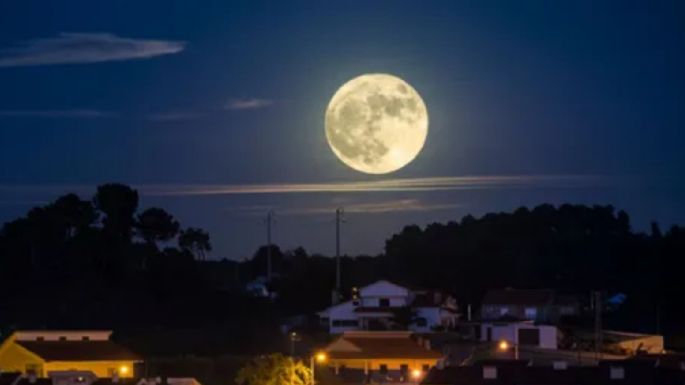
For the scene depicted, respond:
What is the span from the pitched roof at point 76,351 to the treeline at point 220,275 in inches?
283

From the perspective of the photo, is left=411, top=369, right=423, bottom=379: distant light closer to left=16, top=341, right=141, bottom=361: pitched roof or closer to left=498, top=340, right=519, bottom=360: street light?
left=498, top=340, right=519, bottom=360: street light

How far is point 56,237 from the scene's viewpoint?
5484cm

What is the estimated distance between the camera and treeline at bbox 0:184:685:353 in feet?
165

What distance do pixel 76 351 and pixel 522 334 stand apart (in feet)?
44.2

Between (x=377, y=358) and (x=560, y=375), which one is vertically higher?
(x=377, y=358)

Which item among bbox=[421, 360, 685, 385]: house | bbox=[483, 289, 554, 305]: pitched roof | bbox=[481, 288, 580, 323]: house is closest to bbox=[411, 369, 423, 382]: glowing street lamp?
bbox=[421, 360, 685, 385]: house

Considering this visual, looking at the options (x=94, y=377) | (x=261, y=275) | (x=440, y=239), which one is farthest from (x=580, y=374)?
(x=261, y=275)

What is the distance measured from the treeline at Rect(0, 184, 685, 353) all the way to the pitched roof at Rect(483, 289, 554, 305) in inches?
69.4

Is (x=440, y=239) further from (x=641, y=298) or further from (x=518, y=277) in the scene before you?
(x=641, y=298)

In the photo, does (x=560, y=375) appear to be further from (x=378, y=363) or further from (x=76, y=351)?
(x=76, y=351)

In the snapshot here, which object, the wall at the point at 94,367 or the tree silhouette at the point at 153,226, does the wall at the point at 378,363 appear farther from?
the tree silhouette at the point at 153,226

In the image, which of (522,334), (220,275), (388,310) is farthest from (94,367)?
(220,275)

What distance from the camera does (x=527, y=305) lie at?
52562mm

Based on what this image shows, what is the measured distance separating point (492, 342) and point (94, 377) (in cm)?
1390
